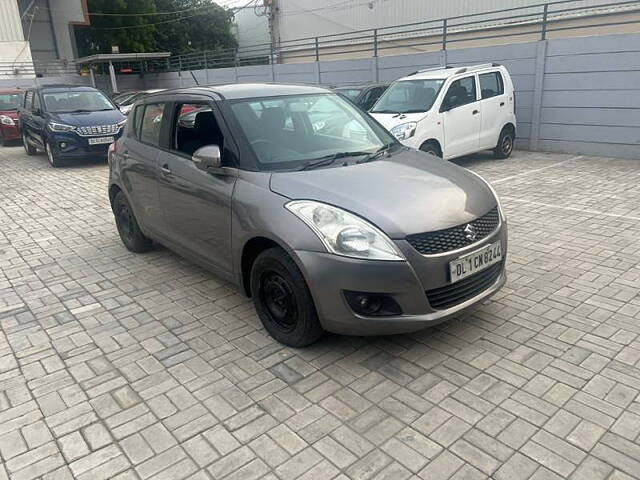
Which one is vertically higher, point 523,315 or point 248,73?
point 248,73

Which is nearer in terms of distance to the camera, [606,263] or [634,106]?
[606,263]

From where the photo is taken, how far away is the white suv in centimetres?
866

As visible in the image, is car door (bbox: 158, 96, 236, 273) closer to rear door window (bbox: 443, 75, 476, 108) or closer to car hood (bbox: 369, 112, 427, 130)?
car hood (bbox: 369, 112, 427, 130)

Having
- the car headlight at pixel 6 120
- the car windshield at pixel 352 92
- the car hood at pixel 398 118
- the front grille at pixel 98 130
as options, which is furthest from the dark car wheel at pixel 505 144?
the car headlight at pixel 6 120

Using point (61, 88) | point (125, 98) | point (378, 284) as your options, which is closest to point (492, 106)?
point (378, 284)

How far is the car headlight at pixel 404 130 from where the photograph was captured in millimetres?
8375

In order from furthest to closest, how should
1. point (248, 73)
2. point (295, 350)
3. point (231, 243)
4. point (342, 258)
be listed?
1. point (248, 73)
2. point (231, 243)
3. point (295, 350)
4. point (342, 258)

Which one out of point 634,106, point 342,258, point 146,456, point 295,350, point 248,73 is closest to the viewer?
point 146,456

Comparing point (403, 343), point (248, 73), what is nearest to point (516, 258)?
point (403, 343)

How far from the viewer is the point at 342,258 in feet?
9.92

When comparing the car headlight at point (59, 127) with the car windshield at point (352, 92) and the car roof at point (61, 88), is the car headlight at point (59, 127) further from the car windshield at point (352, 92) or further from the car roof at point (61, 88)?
the car windshield at point (352, 92)

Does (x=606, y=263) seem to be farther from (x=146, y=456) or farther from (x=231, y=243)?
(x=146, y=456)

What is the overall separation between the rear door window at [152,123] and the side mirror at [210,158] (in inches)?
45.2

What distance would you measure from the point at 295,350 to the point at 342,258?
0.85 m
